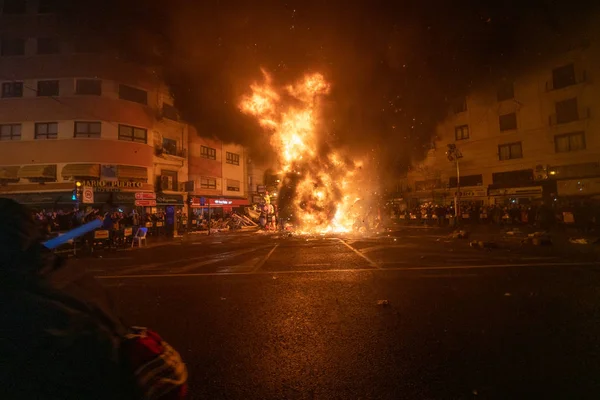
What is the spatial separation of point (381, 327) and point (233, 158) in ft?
136

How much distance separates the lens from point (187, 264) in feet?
36.4

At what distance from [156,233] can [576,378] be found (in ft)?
86.6

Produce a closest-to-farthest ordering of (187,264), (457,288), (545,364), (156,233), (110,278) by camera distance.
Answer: (545,364)
(457,288)
(110,278)
(187,264)
(156,233)

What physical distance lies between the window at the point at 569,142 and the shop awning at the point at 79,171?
41093 mm

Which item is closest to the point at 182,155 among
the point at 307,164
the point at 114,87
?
the point at 114,87

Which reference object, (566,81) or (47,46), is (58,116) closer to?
(47,46)

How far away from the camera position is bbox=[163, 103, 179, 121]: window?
32031mm

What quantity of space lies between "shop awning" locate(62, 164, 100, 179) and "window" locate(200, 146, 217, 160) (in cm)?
1323

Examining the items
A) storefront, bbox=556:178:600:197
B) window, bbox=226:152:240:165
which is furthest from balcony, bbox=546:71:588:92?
window, bbox=226:152:240:165

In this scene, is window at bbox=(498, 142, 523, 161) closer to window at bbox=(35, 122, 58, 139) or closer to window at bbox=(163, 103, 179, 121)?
window at bbox=(163, 103, 179, 121)

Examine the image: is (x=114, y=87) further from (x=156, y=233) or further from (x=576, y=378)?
(x=576, y=378)

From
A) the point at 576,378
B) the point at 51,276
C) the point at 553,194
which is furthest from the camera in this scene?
the point at 553,194

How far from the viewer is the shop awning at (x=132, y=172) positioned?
27759 mm

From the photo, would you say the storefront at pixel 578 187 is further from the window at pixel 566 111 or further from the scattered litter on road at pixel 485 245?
the scattered litter on road at pixel 485 245
